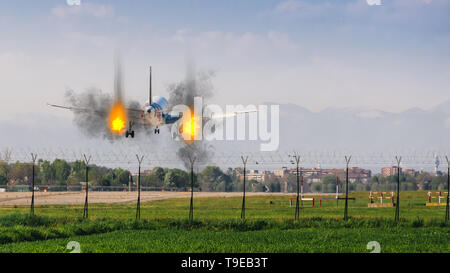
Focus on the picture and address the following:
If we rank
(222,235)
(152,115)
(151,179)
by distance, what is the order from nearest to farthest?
(222,235)
(152,115)
(151,179)

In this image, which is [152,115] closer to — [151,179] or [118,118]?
[118,118]

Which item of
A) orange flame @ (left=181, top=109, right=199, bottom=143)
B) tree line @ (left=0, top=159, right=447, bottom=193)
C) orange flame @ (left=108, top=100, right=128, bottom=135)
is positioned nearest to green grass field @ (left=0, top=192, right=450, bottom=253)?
orange flame @ (left=108, top=100, right=128, bottom=135)

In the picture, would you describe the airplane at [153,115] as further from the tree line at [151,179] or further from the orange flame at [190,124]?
the tree line at [151,179]

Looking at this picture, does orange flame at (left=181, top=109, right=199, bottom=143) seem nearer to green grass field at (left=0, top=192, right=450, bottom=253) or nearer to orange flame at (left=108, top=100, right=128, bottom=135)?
orange flame at (left=108, top=100, right=128, bottom=135)

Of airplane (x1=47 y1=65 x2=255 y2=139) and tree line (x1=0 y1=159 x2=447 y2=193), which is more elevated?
airplane (x1=47 y1=65 x2=255 y2=139)

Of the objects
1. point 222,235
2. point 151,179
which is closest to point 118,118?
point 222,235

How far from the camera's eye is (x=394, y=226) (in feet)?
118

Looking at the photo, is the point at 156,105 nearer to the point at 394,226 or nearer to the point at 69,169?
the point at 394,226

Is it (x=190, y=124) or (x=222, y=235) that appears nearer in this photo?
(x=222, y=235)

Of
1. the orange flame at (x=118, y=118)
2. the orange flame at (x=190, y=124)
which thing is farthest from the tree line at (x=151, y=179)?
the orange flame at (x=118, y=118)

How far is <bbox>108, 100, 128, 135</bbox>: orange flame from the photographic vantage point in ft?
188

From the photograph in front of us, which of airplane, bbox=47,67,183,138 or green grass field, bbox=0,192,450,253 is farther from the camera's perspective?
airplane, bbox=47,67,183,138

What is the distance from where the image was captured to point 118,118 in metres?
60.4
